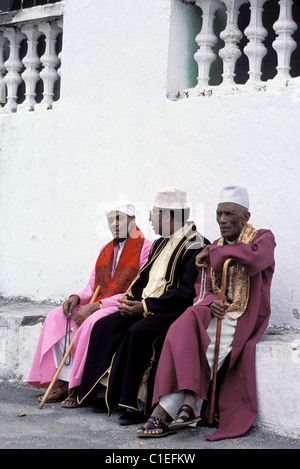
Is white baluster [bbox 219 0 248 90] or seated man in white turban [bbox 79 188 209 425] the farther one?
white baluster [bbox 219 0 248 90]

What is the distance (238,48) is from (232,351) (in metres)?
2.33

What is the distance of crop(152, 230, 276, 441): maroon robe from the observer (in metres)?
4.79

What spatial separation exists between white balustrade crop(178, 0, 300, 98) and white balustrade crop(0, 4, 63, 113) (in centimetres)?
A: 144

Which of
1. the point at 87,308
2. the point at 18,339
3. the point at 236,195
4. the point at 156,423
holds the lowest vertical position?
the point at 156,423

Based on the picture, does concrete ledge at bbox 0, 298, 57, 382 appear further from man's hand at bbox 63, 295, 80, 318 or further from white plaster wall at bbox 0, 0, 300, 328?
white plaster wall at bbox 0, 0, 300, 328

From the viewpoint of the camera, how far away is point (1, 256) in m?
7.13

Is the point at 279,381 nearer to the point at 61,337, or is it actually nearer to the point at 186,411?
the point at 186,411

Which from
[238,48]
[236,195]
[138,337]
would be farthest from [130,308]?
[238,48]

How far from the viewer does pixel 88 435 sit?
484 centimetres

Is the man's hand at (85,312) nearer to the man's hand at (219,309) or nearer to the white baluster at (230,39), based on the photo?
the man's hand at (219,309)

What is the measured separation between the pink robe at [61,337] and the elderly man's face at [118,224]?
0.18 meters

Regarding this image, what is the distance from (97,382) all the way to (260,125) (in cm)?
212

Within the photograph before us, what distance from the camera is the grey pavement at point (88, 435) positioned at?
4.59 metres

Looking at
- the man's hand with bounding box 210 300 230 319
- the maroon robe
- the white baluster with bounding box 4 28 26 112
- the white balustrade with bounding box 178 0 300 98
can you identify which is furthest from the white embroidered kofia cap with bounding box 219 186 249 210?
the white baluster with bounding box 4 28 26 112
